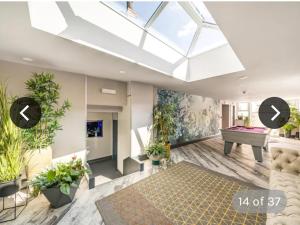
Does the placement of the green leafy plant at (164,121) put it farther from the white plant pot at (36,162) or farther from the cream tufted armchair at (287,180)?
the white plant pot at (36,162)

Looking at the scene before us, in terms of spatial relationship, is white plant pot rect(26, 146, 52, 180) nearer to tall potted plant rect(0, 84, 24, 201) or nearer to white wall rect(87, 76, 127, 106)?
tall potted plant rect(0, 84, 24, 201)

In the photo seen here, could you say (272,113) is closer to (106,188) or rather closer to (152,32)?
(152,32)

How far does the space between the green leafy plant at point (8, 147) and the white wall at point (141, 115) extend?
2.45 metres

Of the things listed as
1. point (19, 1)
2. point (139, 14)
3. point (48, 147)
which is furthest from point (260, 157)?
point (19, 1)

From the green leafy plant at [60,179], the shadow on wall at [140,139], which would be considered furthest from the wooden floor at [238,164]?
the green leafy plant at [60,179]

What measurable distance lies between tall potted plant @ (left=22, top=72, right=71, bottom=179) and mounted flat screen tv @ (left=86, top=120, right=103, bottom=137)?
2.59m

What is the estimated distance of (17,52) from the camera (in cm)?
207

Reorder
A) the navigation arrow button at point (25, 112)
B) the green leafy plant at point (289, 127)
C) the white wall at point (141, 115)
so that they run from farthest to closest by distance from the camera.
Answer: the green leafy plant at point (289, 127) < the white wall at point (141, 115) < the navigation arrow button at point (25, 112)

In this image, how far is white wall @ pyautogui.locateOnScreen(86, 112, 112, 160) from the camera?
5.14 meters

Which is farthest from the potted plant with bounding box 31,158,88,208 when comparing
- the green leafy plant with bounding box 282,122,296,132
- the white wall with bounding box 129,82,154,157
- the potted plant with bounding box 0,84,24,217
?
the green leafy plant with bounding box 282,122,296,132

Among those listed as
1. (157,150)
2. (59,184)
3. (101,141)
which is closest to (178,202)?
(157,150)

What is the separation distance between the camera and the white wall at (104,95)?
345 cm

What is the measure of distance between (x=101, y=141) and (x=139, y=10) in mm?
4642

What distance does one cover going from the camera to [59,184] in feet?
6.43
